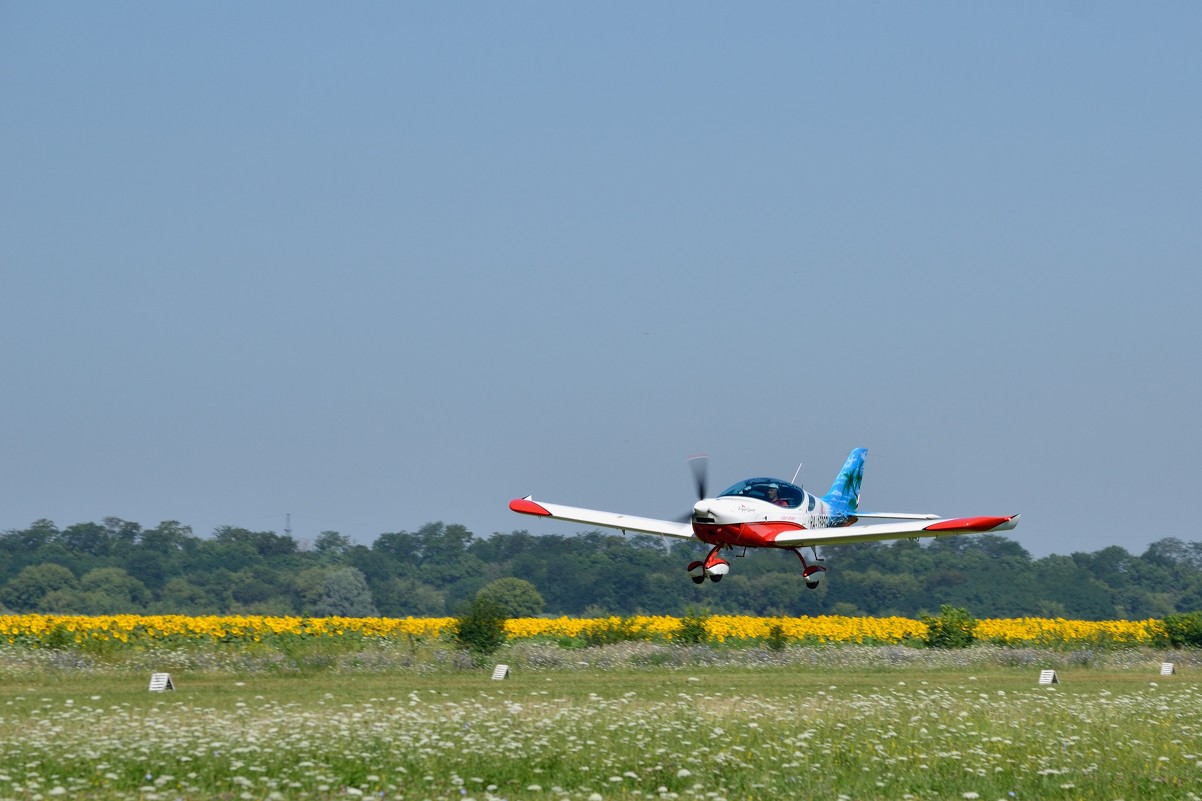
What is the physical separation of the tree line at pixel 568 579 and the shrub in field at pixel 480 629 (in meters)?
51.1

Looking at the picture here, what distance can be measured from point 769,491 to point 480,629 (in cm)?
943

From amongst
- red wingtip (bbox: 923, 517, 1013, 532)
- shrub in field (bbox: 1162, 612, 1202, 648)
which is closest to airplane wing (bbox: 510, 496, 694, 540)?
red wingtip (bbox: 923, 517, 1013, 532)

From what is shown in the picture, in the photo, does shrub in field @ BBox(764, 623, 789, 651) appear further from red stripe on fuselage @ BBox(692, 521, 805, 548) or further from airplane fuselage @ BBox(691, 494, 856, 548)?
red stripe on fuselage @ BBox(692, 521, 805, 548)

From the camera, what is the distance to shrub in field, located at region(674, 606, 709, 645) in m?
41.3

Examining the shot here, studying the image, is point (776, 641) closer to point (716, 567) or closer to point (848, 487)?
point (848, 487)

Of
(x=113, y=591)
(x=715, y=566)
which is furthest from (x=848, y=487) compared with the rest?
(x=113, y=591)

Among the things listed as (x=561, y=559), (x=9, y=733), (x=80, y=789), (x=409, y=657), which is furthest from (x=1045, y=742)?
(x=561, y=559)

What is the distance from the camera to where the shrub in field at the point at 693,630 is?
41.3 m

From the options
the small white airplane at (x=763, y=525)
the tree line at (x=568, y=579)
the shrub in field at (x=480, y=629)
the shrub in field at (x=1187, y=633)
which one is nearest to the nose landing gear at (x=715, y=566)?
the small white airplane at (x=763, y=525)

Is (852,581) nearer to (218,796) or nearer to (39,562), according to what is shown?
(39,562)

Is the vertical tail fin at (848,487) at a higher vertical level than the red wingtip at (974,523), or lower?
higher

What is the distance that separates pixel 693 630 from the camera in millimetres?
41531

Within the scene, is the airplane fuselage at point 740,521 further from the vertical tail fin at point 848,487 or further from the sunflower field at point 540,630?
the sunflower field at point 540,630

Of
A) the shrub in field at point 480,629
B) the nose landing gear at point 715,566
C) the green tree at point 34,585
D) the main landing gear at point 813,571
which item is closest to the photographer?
the nose landing gear at point 715,566
